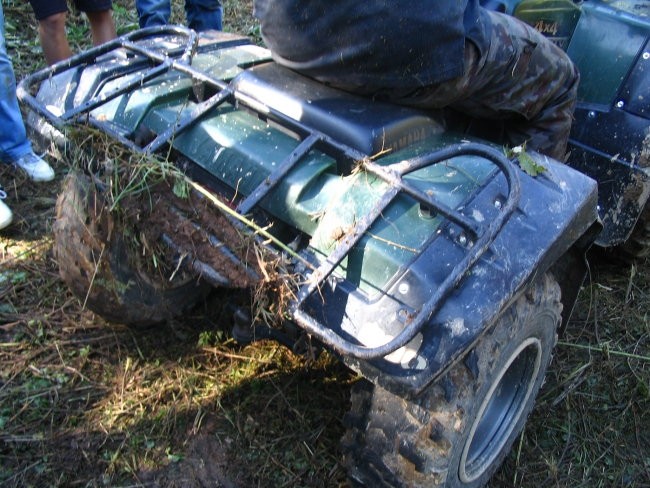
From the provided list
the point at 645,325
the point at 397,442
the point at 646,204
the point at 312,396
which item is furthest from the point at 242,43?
the point at 645,325

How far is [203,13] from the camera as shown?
4832 millimetres

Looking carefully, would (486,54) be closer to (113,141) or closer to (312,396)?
(113,141)

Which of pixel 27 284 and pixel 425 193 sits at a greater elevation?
pixel 425 193

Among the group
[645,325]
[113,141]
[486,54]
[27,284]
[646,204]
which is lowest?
[27,284]

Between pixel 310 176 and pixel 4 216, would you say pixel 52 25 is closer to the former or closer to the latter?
pixel 4 216

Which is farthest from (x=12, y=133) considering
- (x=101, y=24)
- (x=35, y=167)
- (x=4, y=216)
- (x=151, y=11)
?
(x=151, y=11)

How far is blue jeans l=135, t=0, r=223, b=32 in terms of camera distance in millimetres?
4703

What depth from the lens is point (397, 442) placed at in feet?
6.17

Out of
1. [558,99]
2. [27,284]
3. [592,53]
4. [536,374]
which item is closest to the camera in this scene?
[536,374]

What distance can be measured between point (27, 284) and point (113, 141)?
1585mm

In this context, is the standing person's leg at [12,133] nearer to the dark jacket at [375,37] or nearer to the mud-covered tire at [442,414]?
the dark jacket at [375,37]

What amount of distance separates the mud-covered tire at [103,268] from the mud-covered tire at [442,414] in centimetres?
82

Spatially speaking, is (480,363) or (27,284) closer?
(480,363)

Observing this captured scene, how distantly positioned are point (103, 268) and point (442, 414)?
4.60 feet
